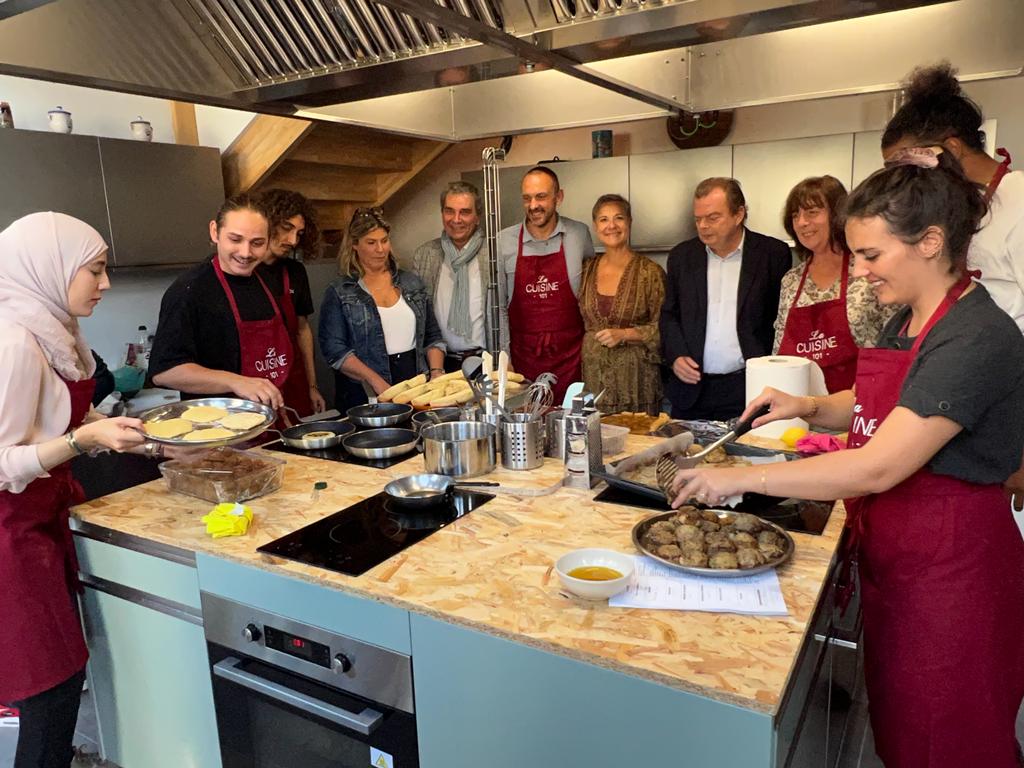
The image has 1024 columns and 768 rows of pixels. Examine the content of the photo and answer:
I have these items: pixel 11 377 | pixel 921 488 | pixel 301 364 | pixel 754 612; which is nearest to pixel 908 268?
pixel 921 488

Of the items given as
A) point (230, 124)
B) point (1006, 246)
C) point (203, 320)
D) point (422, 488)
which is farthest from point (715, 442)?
point (230, 124)

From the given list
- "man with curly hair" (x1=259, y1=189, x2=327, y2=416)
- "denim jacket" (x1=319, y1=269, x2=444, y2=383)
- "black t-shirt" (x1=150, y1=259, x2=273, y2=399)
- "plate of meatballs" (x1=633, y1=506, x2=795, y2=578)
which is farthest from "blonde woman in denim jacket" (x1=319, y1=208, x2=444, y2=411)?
"plate of meatballs" (x1=633, y1=506, x2=795, y2=578)

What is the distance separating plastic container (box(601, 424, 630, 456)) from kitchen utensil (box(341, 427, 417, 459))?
1.90ft

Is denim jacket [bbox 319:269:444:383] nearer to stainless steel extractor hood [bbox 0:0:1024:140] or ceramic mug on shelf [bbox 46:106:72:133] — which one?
stainless steel extractor hood [bbox 0:0:1024:140]

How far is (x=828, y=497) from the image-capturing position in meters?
1.40

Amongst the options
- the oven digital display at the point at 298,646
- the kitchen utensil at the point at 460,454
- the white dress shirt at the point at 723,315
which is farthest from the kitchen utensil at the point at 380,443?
the white dress shirt at the point at 723,315

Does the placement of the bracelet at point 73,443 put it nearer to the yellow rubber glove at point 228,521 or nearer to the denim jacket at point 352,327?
the yellow rubber glove at point 228,521

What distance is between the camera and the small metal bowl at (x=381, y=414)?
2377 mm

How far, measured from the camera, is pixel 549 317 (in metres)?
3.54

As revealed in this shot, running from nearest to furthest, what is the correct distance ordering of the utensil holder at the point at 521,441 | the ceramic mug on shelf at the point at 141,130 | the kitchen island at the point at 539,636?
1. the kitchen island at the point at 539,636
2. the utensil holder at the point at 521,441
3. the ceramic mug on shelf at the point at 141,130

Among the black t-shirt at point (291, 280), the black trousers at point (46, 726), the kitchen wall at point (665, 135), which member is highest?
the kitchen wall at point (665, 135)

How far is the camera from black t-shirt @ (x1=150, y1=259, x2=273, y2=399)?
2.43 m

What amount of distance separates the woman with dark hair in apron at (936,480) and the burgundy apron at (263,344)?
5.76 ft

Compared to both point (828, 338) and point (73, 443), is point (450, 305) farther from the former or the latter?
point (73, 443)
